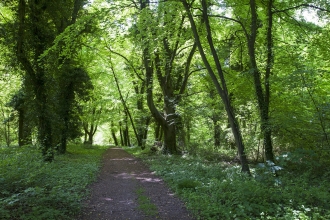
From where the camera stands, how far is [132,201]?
21.9ft

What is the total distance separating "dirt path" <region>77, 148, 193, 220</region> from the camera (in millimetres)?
5641

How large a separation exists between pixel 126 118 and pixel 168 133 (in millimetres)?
14228

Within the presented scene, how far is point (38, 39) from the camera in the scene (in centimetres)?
1209

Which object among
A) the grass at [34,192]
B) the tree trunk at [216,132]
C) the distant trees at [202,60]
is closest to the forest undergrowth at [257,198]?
the distant trees at [202,60]

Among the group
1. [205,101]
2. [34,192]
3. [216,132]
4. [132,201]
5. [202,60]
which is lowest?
[132,201]

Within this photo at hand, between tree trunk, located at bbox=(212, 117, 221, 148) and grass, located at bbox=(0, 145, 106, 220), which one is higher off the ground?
tree trunk, located at bbox=(212, 117, 221, 148)

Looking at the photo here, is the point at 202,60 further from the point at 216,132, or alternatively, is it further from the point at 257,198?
the point at 257,198

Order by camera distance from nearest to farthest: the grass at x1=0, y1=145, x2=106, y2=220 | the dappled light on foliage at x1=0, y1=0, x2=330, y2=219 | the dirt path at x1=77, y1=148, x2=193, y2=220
Result: the grass at x1=0, y1=145, x2=106, y2=220
the dirt path at x1=77, y1=148, x2=193, y2=220
the dappled light on foliage at x1=0, y1=0, x2=330, y2=219

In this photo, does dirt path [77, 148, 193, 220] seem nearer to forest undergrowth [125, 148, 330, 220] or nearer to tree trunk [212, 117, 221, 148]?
forest undergrowth [125, 148, 330, 220]

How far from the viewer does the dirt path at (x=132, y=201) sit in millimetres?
5641

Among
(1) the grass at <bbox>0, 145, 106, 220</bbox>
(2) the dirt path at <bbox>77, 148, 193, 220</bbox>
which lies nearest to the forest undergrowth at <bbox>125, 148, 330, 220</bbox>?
(2) the dirt path at <bbox>77, 148, 193, 220</bbox>

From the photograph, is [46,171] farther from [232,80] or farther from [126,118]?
[126,118]

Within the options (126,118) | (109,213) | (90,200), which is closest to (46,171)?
(90,200)

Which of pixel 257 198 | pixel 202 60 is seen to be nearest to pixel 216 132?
pixel 202 60
